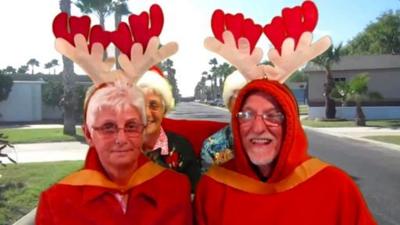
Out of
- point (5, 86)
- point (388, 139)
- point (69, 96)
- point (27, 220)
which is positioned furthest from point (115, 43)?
point (5, 86)

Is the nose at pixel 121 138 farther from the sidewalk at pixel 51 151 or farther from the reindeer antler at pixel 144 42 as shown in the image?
the sidewalk at pixel 51 151

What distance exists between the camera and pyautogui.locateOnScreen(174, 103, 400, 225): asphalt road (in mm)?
8711

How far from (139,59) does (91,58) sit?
0.88 ft

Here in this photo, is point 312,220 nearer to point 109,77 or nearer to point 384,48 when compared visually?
point 109,77

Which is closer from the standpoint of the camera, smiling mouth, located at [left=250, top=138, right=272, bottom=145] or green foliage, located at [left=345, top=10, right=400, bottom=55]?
smiling mouth, located at [left=250, top=138, right=272, bottom=145]

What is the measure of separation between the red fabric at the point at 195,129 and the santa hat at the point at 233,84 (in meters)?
0.38

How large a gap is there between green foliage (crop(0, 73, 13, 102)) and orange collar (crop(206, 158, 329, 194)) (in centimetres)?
4119

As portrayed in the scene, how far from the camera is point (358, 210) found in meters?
2.71

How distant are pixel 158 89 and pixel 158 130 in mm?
332

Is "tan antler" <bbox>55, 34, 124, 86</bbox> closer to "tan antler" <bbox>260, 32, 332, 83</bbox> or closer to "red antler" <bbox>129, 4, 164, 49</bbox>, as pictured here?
"red antler" <bbox>129, 4, 164, 49</bbox>

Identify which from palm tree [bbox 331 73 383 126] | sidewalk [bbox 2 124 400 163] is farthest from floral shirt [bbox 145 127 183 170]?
palm tree [bbox 331 73 383 126]

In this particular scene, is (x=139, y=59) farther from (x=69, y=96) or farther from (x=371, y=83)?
(x=371, y=83)

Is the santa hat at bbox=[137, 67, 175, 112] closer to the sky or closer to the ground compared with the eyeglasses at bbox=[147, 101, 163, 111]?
closer to the sky

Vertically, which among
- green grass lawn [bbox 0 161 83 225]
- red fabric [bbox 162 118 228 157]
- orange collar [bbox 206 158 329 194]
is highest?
red fabric [bbox 162 118 228 157]
